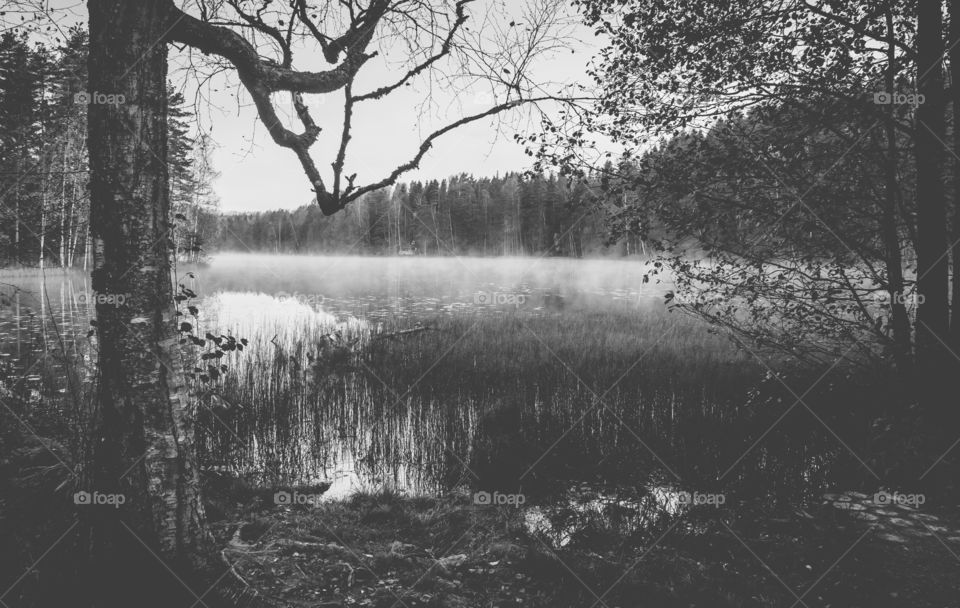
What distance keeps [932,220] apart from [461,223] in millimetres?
65547

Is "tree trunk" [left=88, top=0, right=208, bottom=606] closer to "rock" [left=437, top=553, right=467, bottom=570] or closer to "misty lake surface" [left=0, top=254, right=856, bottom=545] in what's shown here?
"misty lake surface" [left=0, top=254, right=856, bottom=545]

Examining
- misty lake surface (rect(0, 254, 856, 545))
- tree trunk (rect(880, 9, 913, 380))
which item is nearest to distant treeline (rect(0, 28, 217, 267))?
misty lake surface (rect(0, 254, 856, 545))

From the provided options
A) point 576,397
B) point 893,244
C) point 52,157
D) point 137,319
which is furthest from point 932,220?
point 52,157

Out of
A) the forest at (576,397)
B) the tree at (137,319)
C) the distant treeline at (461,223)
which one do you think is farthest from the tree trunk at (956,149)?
the distant treeline at (461,223)

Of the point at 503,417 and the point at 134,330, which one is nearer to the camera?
the point at 134,330

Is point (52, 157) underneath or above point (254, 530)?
above

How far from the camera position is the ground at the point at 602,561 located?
101 inches

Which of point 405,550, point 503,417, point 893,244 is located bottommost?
point 503,417

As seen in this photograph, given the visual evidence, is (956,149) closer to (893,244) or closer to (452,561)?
(893,244)

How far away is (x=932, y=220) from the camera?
4.25 metres

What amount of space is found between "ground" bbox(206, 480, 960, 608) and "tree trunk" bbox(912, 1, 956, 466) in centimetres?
150

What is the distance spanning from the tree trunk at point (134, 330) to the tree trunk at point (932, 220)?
19.1 feet

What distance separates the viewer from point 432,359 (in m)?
9.29

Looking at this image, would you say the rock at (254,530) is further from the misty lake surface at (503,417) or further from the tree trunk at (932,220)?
the tree trunk at (932,220)
